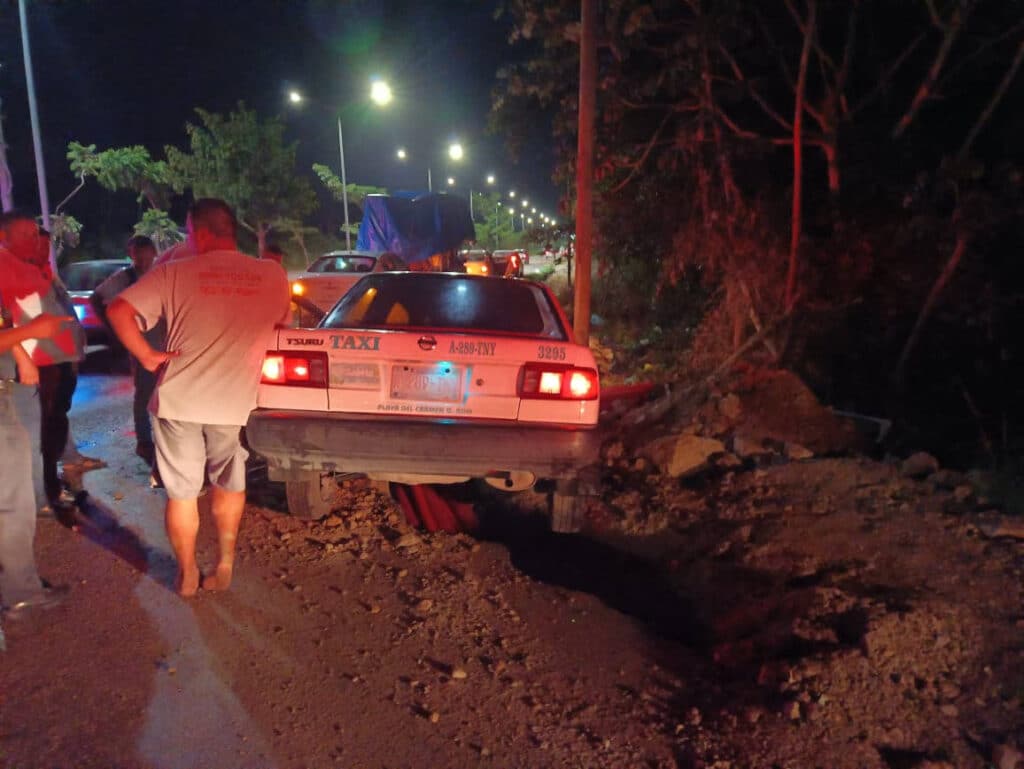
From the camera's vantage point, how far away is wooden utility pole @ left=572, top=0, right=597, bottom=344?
25.0ft

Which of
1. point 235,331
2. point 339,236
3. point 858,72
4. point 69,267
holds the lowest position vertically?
point 339,236

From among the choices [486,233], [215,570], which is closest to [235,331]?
[215,570]

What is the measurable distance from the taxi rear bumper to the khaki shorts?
0.26m

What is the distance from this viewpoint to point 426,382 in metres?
4.10

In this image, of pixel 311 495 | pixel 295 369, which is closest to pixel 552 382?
pixel 295 369

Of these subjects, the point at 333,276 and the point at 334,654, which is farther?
the point at 333,276

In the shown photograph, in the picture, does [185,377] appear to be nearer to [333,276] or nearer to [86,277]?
[86,277]

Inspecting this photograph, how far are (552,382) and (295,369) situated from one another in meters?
1.34

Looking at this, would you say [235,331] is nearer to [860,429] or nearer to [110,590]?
[110,590]

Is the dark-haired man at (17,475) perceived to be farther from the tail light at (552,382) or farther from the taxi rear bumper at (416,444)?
the tail light at (552,382)

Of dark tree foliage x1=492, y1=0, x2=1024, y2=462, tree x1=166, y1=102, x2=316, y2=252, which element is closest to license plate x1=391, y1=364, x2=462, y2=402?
dark tree foliage x1=492, y1=0, x2=1024, y2=462

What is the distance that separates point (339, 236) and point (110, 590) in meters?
46.6

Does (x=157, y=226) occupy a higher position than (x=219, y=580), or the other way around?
(x=219, y=580)

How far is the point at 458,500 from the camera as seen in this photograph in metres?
5.56
